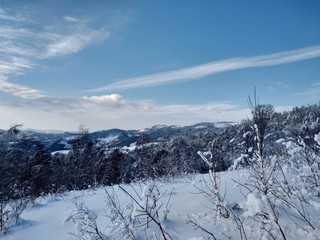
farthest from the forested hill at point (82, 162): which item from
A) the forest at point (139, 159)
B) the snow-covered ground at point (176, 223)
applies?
the snow-covered ground at point (176, 223)

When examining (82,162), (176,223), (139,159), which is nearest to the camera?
(176,223)

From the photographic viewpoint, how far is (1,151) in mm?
9766

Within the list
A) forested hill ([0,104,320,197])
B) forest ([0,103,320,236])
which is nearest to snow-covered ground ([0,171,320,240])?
Answer: forest ([0,103,320,236])

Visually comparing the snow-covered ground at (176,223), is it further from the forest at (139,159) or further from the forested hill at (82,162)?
the forested hill at (82,162)

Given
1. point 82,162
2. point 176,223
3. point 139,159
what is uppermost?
point 176,223

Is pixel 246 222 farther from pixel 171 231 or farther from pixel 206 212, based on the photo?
pixel 171 231

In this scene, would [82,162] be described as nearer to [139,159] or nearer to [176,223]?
[139,159]

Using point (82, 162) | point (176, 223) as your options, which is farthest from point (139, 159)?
point (176, 223)

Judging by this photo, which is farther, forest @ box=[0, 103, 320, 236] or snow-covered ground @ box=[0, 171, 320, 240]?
forest @ box=[0, 103, 320, 236]

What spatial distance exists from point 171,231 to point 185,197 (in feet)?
5.26

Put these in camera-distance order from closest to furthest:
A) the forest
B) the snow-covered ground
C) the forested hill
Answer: the snow-covered ground, the forest, the forested hill

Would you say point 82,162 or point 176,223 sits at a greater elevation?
point 176,223

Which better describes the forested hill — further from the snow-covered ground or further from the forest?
the snow-covered ground

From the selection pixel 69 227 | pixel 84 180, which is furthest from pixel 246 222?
pixel 84 180
